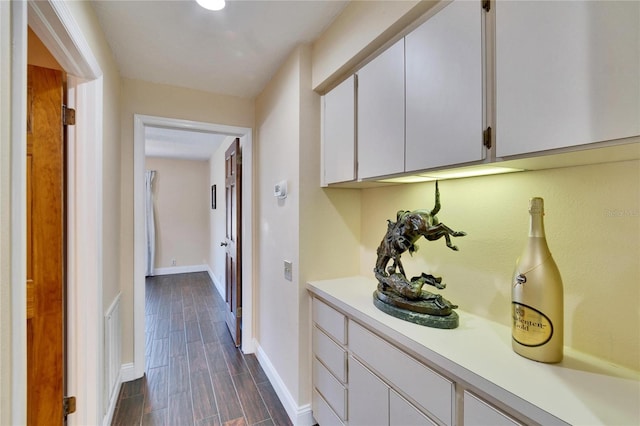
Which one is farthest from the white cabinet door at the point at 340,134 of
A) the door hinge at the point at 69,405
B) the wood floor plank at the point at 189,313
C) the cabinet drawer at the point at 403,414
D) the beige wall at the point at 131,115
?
the wood floor plank at the point at 189,313

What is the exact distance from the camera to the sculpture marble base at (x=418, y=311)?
1133 mm

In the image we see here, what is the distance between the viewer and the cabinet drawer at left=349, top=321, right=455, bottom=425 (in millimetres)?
939

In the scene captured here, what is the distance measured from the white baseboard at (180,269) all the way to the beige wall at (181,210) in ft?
0.21

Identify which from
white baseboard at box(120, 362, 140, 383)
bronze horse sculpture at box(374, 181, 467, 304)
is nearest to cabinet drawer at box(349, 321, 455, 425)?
bronze horse sculpture at box(374, 181, 467, 304)

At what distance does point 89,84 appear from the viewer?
5.05ft

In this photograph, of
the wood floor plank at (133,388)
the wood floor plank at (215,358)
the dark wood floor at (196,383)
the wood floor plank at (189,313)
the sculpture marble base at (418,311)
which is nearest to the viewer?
the sculpture marble base at (418,311)

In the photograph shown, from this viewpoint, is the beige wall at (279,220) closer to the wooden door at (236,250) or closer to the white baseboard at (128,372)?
the wooden door at (236,250)

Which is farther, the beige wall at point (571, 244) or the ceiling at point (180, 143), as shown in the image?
the ceiling at point (180, 143)

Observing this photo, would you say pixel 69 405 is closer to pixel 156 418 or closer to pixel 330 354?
pixel 156 418

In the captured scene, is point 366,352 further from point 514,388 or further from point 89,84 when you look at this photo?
point 89,84

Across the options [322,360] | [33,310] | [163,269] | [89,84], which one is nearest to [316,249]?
[322,360]

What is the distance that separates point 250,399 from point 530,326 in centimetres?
197

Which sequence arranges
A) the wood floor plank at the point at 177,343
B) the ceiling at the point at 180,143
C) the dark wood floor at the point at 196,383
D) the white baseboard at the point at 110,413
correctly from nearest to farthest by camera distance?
the white baseboard at the point at 110,413
the dark wood floor at the point at 196,383
the wood floor plank at the point at 177,343
the ceiling at the point at 180,143

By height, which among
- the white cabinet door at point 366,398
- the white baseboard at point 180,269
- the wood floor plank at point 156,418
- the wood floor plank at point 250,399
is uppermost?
the white cabinet door at point 366,398
